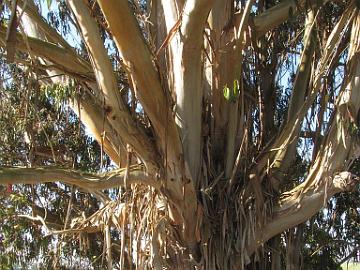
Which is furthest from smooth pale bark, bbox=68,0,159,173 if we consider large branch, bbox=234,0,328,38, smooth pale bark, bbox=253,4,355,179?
large branch, bbox=234,0,328,38

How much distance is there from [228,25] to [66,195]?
12.6ft

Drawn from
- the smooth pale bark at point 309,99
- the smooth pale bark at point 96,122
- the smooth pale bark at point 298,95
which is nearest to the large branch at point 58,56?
the smooth pale bark at point 96,122

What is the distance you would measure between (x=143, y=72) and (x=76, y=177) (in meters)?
0.89

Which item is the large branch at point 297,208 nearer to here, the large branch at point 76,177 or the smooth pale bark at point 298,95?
the smooth pale bark at point 298,95

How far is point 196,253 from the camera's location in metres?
5.71

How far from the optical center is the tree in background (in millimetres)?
4578

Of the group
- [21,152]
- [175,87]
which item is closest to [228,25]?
[175,87]

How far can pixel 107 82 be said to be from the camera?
4.48 meters

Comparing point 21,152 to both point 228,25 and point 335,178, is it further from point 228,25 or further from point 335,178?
Answer: point 335,178

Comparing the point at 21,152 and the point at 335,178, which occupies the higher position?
the point at 21,152

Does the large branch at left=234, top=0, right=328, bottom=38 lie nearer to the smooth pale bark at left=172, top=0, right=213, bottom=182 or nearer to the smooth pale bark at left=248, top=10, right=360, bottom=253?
the smooth pale bark at left=248, top=10, right=360, bottom=253

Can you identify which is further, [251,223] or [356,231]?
[356,231]

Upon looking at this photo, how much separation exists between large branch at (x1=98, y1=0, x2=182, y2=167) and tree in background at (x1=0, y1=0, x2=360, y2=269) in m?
0.01

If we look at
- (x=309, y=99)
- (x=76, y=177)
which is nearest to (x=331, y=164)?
(x=309, y=99)
